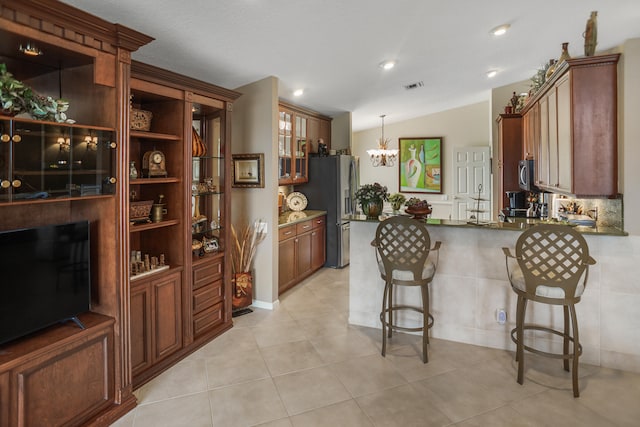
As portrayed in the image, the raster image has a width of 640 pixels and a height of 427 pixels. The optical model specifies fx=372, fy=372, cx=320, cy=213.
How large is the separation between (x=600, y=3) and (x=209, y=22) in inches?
120

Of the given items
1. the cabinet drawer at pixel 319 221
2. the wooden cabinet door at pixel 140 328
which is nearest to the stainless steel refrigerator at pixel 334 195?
the cabinet drawer at pixel 319 221

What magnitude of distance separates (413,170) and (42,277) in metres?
7.00

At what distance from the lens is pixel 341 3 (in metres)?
2.58

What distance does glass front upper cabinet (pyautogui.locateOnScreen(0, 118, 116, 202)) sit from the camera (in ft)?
5.69

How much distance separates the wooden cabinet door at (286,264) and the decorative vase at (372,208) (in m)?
1.33

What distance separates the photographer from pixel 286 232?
4.64 metres

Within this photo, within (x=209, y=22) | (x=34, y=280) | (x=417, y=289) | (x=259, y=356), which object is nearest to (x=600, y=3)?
(x=417, y=289)

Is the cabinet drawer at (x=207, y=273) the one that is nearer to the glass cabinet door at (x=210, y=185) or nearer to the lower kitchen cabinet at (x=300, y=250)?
the glass cabinet door at (x=210, y=185)

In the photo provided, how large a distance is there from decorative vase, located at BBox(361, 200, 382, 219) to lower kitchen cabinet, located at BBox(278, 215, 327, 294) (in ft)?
4.26

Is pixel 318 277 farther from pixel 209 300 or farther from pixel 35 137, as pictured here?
pixel 35 137

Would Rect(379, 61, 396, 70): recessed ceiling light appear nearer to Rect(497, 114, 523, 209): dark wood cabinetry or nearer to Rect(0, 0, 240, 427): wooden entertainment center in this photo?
Rect(0, 0, 240, 427): wooden entertainment center

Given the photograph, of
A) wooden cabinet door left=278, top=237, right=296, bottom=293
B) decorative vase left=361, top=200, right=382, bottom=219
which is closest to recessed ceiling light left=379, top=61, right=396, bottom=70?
decorative vase left=361, top=200, right=382, bottom=219

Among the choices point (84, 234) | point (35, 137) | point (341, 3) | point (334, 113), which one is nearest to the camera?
point (35, 137)

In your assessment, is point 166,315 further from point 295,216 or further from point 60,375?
point 295,216
